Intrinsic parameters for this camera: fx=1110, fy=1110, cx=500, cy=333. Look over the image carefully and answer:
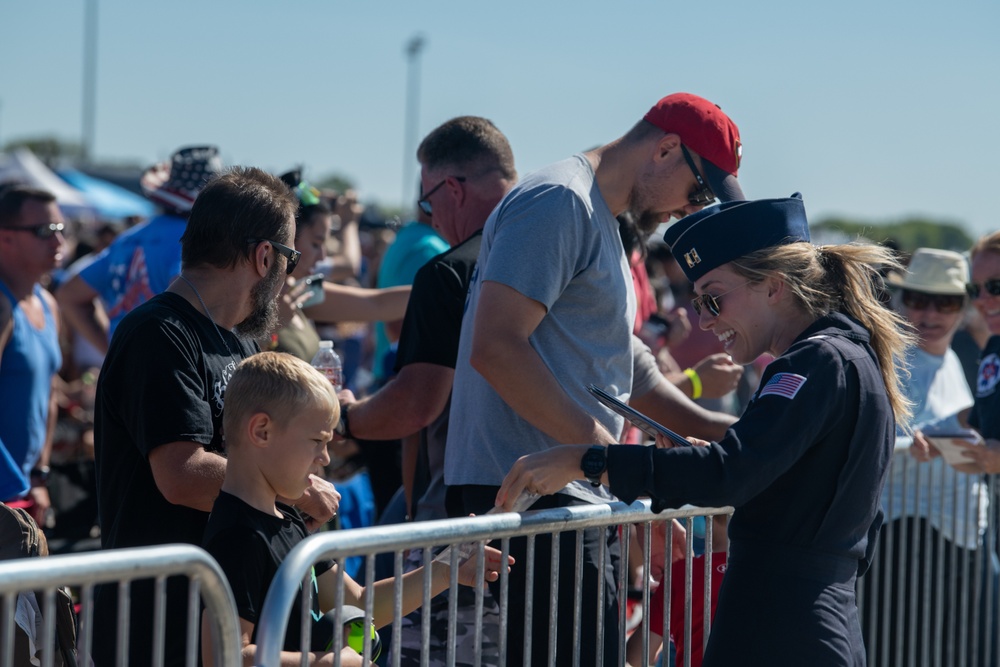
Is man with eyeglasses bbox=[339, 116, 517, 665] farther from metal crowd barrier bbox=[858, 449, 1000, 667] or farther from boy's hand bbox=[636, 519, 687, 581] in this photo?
metal crowd barrier bbox=[858, 449, 1000, 667]

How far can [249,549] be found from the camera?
263cm

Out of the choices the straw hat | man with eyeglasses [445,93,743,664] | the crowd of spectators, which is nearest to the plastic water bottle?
the crowd of spectators

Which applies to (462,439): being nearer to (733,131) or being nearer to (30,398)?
(733,131)

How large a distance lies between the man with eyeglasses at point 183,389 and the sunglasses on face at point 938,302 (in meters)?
3.72

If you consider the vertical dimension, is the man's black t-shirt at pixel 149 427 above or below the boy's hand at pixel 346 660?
above

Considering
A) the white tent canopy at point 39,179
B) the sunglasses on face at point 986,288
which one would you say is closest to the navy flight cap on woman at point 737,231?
the sunglasses on face at point 986,288

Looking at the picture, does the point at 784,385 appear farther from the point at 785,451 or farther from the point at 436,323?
the point at 436,323

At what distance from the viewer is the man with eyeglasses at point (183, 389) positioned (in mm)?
2822

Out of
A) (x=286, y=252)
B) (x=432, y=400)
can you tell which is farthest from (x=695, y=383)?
(x=286, y=252)

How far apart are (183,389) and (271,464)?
0.32 metres

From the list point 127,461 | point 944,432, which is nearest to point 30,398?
point 127,461

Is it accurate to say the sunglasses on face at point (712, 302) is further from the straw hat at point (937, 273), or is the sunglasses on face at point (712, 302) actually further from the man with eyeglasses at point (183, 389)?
the straw hat at point (937, 273)

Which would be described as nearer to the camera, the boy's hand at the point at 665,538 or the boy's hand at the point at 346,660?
the boy's hand at the point at 346,660

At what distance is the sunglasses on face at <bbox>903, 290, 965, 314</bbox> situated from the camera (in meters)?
5.69
